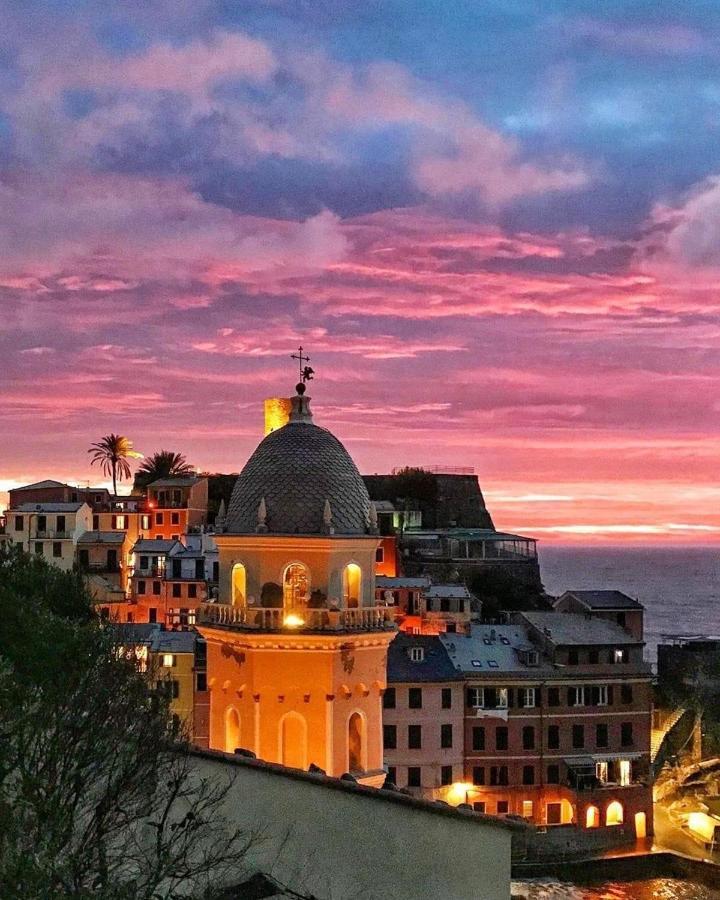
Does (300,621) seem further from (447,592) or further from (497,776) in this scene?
(447,592)

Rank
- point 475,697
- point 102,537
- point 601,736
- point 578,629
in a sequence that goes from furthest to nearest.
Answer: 1. point 102,537
2. point 578,629
3. point 601,736
4. point 475,697

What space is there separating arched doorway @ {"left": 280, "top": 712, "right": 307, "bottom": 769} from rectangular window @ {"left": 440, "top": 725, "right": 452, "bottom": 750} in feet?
129

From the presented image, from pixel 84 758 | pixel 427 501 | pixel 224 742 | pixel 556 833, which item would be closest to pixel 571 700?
pixel 556 833

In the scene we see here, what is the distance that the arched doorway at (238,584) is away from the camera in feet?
74.9

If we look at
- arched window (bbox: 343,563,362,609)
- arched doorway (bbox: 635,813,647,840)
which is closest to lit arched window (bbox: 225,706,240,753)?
arched window (bbox: 343,563,362,609)

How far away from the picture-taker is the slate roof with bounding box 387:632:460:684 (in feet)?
194

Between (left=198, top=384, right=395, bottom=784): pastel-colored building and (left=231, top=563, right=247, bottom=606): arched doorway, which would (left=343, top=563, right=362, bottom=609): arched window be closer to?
(left=198, top=384, right=395, bottom=784): pastel-colored building

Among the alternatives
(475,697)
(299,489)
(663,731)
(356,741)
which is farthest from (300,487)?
(663,731)

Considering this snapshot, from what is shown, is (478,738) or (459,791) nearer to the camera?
(459,791)

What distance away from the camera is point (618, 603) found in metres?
72.6

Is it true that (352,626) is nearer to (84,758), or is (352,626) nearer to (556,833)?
(84,758)

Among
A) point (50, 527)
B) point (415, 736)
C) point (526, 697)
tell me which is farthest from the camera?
point (50, 527)

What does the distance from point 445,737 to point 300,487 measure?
4019 cm

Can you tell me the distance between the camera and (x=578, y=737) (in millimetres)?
60812
